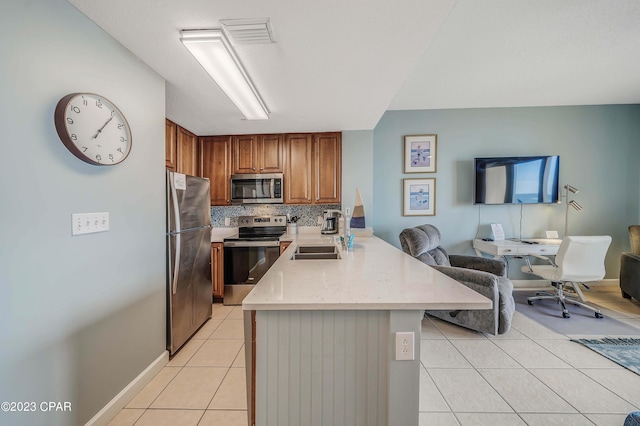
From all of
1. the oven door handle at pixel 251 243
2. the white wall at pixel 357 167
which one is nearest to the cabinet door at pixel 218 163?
the oven door handle at pixel 251 243

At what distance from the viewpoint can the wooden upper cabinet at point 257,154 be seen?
368cm

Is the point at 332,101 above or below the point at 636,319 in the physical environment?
above

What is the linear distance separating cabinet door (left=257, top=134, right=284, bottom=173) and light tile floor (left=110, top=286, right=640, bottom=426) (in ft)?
7.31

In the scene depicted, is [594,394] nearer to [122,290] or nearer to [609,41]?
[609,41]

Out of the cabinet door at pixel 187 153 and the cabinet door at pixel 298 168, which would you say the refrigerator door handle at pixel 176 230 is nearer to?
the cabinet door at pixel 187 153

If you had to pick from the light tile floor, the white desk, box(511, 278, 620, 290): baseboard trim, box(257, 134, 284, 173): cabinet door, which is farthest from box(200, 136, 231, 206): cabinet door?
box(511, 278, 620, 290): baseboard trim

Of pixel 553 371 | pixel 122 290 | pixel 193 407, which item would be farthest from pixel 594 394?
pixel 122 290

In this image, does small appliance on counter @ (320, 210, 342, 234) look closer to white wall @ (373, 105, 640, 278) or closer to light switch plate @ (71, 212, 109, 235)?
white wall @ (373, 105, 640, 278)

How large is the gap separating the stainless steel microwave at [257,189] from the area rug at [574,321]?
136 inches

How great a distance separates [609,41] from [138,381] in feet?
15.8

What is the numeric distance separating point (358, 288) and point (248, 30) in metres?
1.63

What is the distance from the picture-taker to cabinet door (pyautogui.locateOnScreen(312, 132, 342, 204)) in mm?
3637

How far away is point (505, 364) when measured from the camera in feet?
6.68

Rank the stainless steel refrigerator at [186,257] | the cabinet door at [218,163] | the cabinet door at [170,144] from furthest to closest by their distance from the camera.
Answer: the cabinet door at [218,163], the cabinet door at [170,144], the stainless steel refrigerator at [186,257]
